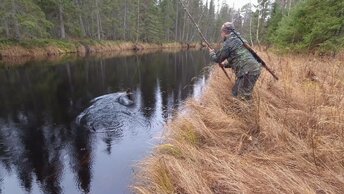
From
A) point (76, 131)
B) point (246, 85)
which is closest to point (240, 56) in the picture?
point (246, 85)

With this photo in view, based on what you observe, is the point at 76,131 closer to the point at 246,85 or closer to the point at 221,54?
the point at 221,54

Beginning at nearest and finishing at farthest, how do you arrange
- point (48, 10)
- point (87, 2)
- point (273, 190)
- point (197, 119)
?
point (273, 190) → point (197, 119) → point (48, 10) → point (87, 2)

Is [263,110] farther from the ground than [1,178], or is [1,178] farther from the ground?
[263,110]

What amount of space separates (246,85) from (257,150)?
2.05 metres

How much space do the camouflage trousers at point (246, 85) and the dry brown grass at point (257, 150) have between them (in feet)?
0.71

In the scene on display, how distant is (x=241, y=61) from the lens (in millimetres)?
5555

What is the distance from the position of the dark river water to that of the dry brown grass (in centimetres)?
91

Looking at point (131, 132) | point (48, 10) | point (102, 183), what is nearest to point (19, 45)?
point (48, 10)

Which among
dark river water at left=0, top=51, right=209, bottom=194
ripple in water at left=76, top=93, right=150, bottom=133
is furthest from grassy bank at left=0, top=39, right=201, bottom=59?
ripple in water at left=76, top=93, right=150, bottom=133

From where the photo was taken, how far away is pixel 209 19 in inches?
2542

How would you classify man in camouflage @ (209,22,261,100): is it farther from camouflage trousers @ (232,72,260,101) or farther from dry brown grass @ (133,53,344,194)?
dry brown grass @ (133,53,344,194)

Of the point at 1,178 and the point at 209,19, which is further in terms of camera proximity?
the point at 209,19

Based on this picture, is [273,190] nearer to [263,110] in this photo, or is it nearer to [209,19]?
[263,110]

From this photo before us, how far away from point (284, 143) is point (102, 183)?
2726 mm
